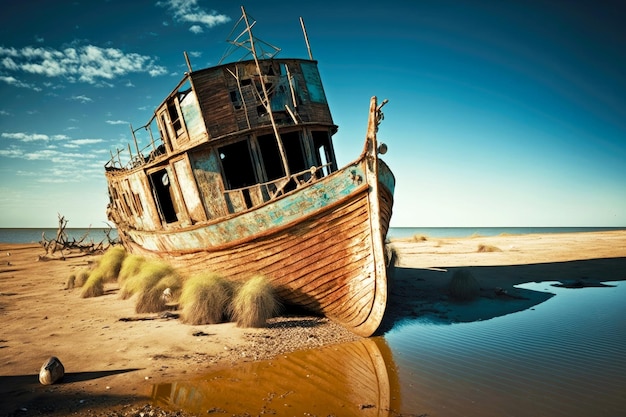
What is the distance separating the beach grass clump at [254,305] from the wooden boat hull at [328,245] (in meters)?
0.40

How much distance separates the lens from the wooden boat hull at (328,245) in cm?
568

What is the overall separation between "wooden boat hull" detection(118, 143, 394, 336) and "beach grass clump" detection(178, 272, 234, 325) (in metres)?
0.58

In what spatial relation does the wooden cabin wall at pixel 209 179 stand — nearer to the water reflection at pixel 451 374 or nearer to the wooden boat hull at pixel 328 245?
the wooden boat hull at pixel 328 245

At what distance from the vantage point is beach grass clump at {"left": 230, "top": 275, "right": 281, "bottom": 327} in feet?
19.6

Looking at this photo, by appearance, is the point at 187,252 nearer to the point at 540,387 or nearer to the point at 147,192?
the point at 147,192

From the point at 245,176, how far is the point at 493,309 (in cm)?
872

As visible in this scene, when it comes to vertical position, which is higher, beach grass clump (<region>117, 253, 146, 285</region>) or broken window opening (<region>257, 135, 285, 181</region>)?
broken window opening (<region>257, 135, 285, 181</region>)

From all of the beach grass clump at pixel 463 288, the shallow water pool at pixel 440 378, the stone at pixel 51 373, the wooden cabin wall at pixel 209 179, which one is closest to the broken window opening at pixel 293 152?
the wooden cabin wall at pixel 209 179

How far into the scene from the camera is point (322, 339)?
18.0ft

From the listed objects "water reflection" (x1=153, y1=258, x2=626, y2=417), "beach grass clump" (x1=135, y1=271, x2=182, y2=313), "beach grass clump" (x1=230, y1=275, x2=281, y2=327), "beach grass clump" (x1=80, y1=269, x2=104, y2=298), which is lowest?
"water reflection" (x1=153, y1=258, x2=626, y2=417)

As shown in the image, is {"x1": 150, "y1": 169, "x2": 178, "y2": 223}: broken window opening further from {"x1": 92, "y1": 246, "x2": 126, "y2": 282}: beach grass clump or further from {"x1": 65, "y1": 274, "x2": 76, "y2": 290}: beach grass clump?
{"x1": 65, "y1": 274, "x2": 76, "y2": 290}: beach grass clump

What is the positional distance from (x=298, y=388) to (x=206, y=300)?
128 inches

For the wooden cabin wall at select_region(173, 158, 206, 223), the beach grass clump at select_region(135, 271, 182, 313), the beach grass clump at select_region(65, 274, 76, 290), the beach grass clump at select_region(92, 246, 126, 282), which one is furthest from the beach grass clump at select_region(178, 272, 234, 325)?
the beach grass clump at select_region(92, 246, 126, 282)

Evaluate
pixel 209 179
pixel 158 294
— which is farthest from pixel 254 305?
pixel 209 179
